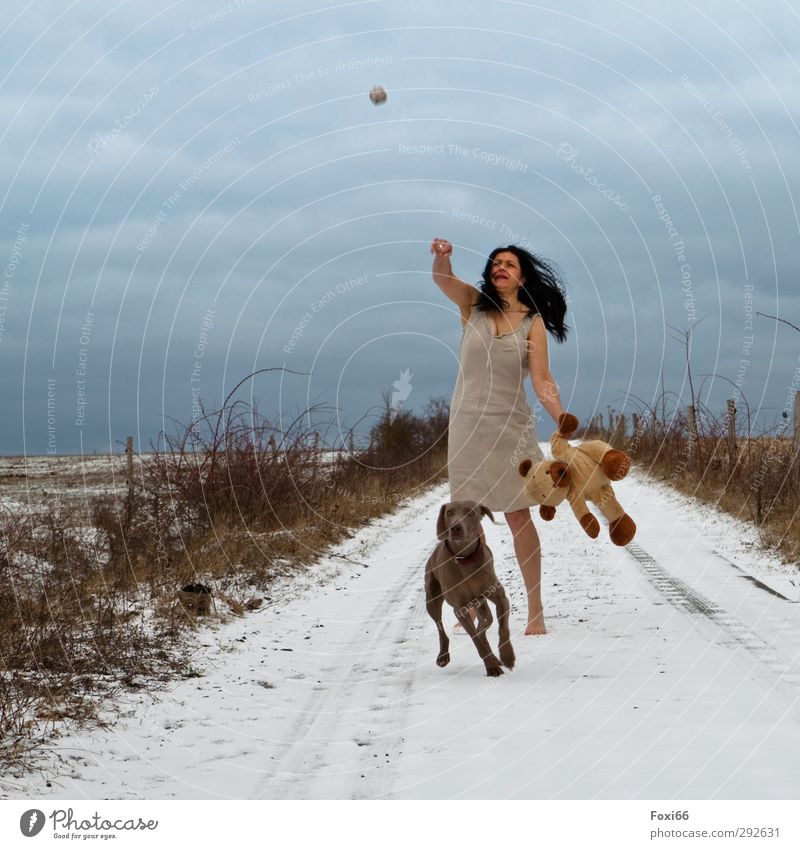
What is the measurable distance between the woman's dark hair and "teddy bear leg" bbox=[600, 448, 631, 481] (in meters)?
1.35

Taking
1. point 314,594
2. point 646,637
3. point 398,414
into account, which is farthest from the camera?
point 398,414

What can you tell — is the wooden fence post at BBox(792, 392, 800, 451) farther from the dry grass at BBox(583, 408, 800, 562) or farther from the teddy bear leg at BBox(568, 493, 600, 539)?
the teddy bear leg at BBox(568, 493, 600, 539)

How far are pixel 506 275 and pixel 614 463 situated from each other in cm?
154

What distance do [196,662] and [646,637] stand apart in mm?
2834

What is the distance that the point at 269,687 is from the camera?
5770 millimetres

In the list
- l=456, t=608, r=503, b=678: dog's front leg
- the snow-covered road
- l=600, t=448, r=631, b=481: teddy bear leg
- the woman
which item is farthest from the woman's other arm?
the snow-covered road

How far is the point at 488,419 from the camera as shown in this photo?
6.00 meters

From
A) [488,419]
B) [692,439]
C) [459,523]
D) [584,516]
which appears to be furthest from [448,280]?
[692,439]

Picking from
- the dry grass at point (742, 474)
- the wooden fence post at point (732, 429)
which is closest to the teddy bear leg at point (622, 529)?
the dry grass at point (742, 474)

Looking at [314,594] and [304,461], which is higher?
[304,461]

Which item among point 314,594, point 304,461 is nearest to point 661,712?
point 314,594

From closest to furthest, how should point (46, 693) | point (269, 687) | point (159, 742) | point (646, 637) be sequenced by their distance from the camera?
point (159, 742) < point (46, 693) < point (269, 687) < point (646, 637)

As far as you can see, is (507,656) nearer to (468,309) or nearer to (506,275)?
(468,309)

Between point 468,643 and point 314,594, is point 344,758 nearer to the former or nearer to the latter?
point 468,643
